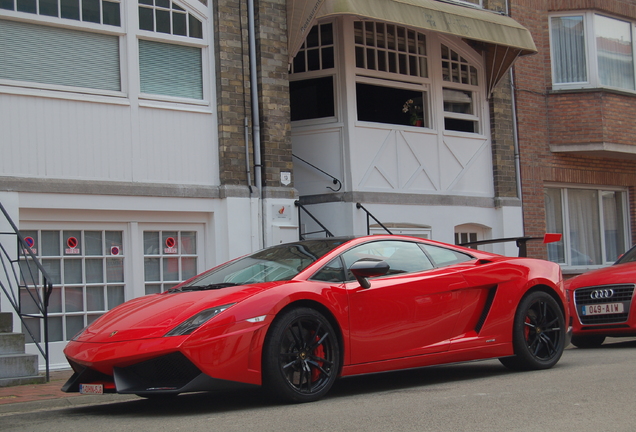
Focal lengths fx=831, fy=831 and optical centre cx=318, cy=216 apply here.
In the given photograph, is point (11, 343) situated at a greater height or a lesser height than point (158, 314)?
lesser

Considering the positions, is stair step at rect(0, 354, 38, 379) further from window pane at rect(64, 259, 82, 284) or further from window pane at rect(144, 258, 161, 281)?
window pane at rect(144, 258, 161, 281)

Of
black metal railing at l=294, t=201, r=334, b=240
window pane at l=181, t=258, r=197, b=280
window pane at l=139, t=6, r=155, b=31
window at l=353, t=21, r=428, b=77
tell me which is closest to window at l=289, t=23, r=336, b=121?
window at l=353, t=21, r=428, b=77

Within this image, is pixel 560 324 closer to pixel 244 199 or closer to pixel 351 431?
pixel 351 431

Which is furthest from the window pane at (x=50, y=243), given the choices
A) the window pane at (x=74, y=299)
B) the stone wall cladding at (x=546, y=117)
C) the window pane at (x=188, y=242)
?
the stone wall cladding at (x=546, y=117)

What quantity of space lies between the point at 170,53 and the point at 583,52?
30.5 feet

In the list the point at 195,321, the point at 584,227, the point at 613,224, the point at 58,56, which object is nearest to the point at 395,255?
the point at 195,321

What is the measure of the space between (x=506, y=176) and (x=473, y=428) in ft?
38.1

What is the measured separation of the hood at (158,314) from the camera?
19.4 feet

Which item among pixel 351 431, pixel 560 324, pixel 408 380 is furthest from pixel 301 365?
pixel 560 324

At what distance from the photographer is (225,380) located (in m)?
5.75

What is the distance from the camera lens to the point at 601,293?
33.1ft

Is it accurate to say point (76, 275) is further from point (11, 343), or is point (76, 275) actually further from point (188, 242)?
point (11, 343)

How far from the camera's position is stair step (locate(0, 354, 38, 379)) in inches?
323

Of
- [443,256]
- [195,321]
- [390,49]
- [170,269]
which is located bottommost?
[195,321]
